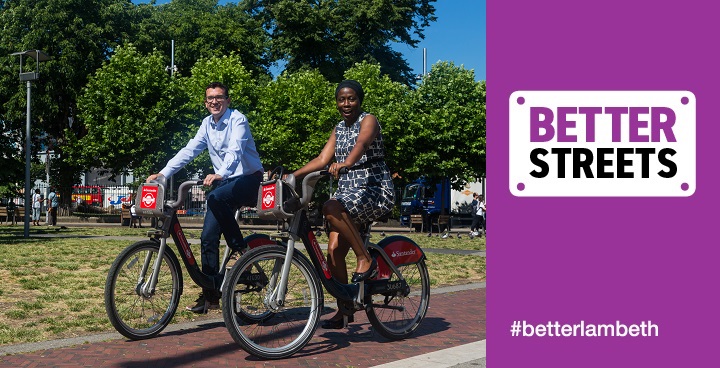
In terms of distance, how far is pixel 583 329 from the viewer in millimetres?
1604

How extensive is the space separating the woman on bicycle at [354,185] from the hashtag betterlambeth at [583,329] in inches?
136

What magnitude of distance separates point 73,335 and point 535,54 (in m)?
4.86

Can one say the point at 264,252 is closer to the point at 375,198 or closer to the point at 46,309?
the point at 375,198

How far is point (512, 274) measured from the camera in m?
1.63

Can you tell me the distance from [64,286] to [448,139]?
30155 mm

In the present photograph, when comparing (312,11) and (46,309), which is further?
(312,11)

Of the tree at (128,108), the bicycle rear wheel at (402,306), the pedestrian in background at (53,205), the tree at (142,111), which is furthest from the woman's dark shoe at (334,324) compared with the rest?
the tree at (128,108)

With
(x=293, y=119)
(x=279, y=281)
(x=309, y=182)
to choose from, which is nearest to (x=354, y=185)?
(x=309, y=182)

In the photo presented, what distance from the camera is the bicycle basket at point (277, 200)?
4.70 meters

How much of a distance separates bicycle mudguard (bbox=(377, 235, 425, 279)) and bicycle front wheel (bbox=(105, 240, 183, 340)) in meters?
1.37

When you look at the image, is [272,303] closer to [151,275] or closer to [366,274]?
[366,274]

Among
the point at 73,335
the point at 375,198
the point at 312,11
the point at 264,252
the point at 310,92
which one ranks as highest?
the point at 312,11

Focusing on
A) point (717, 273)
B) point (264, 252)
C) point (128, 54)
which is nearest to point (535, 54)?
point (717, 273)

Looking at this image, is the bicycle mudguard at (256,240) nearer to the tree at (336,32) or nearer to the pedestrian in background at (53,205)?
the pedestrian in background at (53,205)
